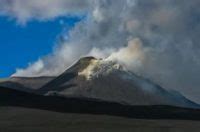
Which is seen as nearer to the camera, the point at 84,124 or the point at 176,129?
the point at 176,129

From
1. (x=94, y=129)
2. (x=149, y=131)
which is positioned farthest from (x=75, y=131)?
(x=149, y=131)

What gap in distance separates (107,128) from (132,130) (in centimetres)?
945

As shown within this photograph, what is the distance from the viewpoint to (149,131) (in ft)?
577

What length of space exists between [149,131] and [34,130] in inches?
1346

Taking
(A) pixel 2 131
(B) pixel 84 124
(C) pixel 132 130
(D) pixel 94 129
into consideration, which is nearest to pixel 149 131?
(C) pixel 132 130

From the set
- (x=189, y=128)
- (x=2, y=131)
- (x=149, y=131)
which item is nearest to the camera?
(x=2, y=131)

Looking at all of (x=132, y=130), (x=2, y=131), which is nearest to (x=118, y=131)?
(x=132, y=130)

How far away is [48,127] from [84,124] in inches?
741

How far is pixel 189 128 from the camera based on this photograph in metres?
192

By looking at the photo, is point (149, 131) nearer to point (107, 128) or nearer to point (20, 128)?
point (107, 128)

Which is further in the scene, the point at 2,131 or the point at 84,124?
the point at 84,124

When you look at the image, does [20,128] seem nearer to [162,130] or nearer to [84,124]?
[84,124]

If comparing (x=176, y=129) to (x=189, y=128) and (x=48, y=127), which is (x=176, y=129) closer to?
(x=189, y=128)

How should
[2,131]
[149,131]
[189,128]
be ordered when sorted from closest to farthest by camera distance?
[2,131] → [149,131] → [189,128]
